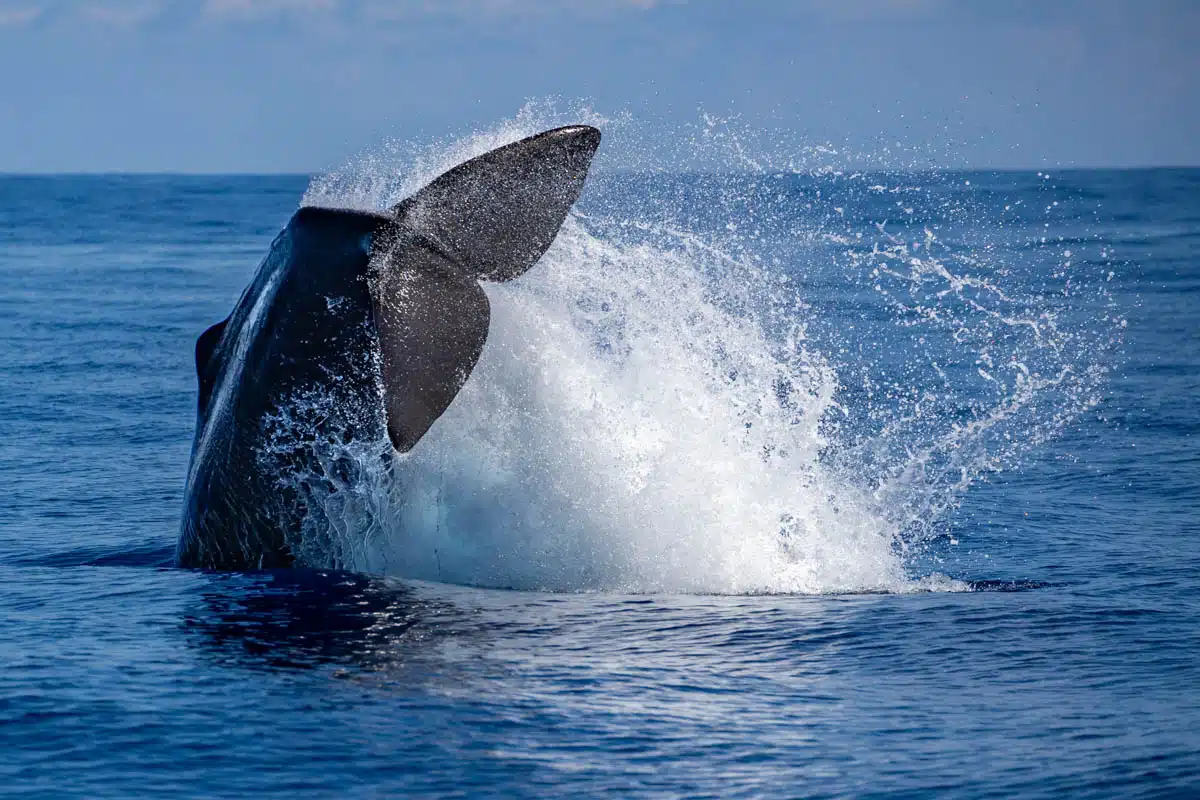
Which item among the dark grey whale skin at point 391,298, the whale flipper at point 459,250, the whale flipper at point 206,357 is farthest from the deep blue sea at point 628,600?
the whale flipper at point 459,250

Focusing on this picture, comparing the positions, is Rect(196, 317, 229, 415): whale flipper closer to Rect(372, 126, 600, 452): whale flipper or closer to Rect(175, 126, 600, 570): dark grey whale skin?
Rect(175, 126, 600, 570): dark grey whale skin

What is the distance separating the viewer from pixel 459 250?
8.50m

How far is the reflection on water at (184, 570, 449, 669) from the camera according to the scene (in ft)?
28.4

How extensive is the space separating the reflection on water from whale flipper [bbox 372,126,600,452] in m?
1.38

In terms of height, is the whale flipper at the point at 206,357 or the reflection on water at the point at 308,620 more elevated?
the whale flipper at the point at 206,357

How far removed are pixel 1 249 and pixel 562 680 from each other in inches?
1893

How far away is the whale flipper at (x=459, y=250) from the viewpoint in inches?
325

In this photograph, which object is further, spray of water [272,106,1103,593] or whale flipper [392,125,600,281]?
spray of water [272,106,1103,593]

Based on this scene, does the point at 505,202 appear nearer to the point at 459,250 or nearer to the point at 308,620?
the point at 459,250

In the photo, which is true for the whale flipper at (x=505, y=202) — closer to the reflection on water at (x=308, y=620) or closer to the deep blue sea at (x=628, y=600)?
the deep blue sea at (x=628, y=600)

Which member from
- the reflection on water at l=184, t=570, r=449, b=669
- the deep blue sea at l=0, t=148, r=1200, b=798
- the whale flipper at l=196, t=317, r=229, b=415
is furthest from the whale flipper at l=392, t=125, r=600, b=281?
the reflection on water at l=184, t=570, r=449, b=669

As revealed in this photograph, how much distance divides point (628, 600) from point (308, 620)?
6.46ft

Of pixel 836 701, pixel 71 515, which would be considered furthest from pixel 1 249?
pixel 836 701

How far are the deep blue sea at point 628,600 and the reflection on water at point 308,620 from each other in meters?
0.03
